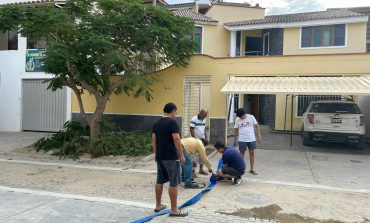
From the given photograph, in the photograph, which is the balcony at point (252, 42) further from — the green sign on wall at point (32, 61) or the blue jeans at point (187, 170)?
the blue jeans at point (187, 170)

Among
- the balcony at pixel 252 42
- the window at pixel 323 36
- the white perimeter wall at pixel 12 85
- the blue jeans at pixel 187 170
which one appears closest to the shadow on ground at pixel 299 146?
the blue jeans at pixel 187 170

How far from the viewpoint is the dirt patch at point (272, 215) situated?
525 cm

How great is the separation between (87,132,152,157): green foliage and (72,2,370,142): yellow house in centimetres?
224

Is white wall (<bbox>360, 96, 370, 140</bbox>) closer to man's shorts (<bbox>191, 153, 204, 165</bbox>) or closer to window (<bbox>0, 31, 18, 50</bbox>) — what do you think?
man's shorts (<bbox>191, 153, 204, 165</bbox>)

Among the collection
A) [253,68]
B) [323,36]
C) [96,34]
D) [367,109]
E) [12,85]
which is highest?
[323,36]

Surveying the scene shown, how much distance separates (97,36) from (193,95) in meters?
5.17

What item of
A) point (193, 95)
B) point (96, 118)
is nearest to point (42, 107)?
point (96, 118)

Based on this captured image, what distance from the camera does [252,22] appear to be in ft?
67.9

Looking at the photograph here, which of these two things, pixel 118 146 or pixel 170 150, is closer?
pixel 170 150

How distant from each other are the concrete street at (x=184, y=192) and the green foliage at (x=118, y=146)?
40 cm

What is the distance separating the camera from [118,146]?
1098 centimetres

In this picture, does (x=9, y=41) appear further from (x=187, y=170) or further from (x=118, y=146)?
(x=187, y=170)

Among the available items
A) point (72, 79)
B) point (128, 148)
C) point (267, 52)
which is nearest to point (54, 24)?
point (72, 79)

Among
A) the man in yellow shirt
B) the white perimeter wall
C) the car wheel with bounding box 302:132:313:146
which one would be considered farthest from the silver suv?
the white perimeter wall
